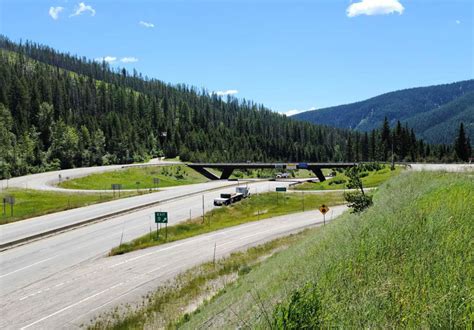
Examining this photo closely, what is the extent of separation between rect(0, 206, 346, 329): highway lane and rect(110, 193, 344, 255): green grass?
Answer: 111 inches

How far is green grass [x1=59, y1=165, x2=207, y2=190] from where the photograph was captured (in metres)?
95.0

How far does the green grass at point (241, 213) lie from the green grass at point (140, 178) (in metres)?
45.3

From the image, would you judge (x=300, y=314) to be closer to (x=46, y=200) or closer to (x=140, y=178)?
(x=46, y=200)

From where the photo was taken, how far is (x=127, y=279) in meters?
27.7

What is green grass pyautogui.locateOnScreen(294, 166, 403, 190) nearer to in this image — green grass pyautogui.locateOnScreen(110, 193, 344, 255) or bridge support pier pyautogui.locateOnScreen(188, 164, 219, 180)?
green grass pyautogui.locateOnScreen(110, 193, 344, 255)

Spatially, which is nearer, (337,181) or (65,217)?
(65,217)

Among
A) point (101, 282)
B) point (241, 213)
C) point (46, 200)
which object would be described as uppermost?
point (46, 200)

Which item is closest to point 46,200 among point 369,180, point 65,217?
point 65,217

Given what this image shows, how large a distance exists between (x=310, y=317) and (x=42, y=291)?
2509 centimetres

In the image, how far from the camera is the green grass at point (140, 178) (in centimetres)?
9504

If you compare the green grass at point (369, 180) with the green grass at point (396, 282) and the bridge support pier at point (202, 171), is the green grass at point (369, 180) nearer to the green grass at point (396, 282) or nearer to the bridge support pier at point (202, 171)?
the bridge support pier at point (202, 171)

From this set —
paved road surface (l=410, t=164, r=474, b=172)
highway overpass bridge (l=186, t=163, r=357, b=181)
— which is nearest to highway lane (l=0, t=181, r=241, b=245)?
paved road surface (l=410, t=164, r=474, b=172)

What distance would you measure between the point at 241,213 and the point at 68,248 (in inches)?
1209

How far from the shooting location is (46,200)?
2633 inches
